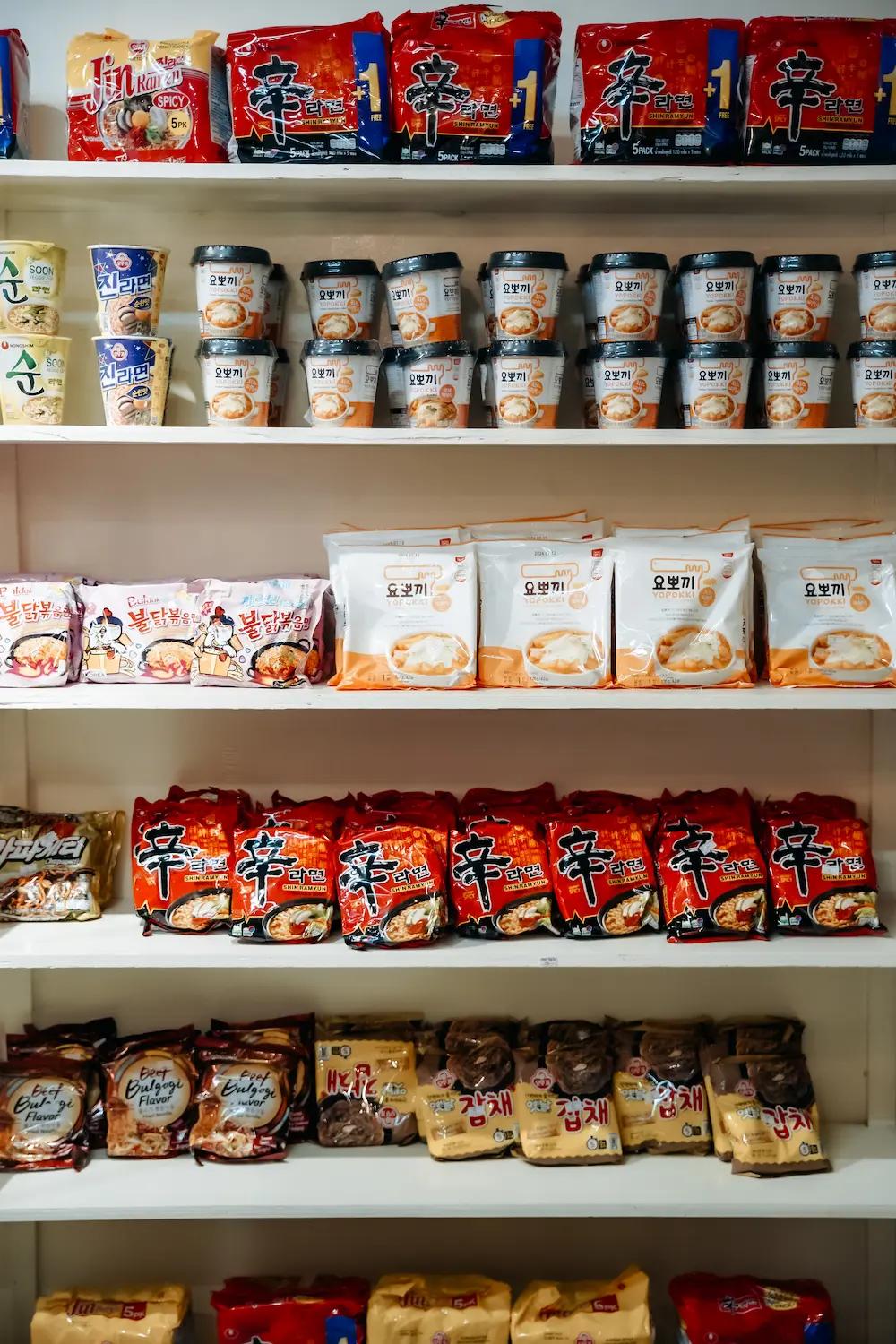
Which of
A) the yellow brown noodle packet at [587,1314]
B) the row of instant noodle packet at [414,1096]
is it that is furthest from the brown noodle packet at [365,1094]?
the yellow brown noodle packet at [587,1314]

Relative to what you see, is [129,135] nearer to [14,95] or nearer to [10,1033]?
[14,95]

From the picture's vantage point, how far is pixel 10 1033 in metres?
2.23

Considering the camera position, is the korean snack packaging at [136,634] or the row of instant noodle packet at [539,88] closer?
the row of instant noodle packet at [539,88]

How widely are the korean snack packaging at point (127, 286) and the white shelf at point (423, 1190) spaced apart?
4.81ft

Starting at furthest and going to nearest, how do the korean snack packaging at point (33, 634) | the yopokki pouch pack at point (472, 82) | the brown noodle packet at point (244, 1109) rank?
the brown noodle packet at point (244, 1109), the korean snack packaging at point (33, 634), the yopokki pouch pack at point (472, 82)

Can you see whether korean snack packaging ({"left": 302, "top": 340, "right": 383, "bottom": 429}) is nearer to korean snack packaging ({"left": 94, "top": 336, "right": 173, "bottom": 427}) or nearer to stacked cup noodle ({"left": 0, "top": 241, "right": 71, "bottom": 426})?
korean snack packaging ({"left": 94, "top": 336, "right": 173, "bottom": 427})

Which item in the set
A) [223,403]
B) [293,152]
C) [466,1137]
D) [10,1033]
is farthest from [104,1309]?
[293,152]

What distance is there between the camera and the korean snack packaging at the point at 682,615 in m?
1.96

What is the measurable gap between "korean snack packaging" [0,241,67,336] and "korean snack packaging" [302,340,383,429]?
432mm

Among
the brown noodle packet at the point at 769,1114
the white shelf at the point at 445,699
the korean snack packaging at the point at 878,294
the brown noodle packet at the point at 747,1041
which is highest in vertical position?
the korean snack packaging at the point at 878,294

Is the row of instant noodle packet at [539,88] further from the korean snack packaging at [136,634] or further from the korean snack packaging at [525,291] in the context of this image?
the korean snack packaging at [136,634]

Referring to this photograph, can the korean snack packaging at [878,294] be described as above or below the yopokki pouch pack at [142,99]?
below

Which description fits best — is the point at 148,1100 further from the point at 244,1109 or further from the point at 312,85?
the point at 312,85

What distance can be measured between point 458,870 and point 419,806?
6.7 inches
